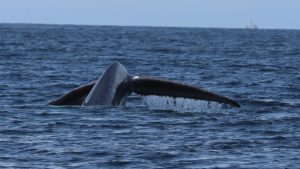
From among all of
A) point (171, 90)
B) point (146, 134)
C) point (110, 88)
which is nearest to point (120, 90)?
point (110, 88)

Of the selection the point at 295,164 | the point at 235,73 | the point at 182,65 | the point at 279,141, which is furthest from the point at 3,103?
the point at 182,65

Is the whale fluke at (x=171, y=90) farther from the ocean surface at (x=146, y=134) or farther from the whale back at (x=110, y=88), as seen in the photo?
the ocean surface at (x=146, y=134)

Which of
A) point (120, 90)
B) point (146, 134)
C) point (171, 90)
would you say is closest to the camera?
point (171, 90)

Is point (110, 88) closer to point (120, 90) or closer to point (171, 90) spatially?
point (120, 90)

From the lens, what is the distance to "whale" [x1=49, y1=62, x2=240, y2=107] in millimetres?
16656

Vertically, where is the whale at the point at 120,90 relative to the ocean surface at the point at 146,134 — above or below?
above

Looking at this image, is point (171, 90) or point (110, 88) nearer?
point (171, 90)

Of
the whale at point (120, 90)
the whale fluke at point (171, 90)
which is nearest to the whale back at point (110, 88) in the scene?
the whale at point (120, 90)

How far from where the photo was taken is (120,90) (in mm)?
17484

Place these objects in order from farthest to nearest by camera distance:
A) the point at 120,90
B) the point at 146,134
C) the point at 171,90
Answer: the point at 120,90 → the point at 146,134 → the point at 171,90

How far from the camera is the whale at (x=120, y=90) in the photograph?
16656mm

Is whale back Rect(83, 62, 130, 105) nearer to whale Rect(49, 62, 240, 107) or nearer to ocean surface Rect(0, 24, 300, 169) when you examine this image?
whale Rect(49, 62, 240, 107)

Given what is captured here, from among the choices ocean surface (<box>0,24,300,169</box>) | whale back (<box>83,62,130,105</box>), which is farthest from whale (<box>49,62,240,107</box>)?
ocean surface (<box>0,24,300,169</box>)

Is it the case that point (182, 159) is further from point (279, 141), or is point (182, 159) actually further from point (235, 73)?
point (235, 73)
